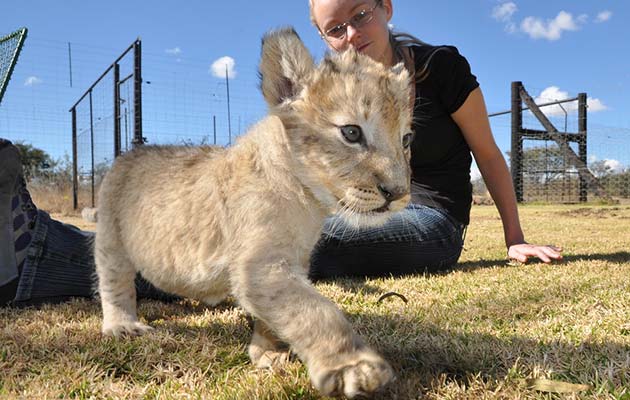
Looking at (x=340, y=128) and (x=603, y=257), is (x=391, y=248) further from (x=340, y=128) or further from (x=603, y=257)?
(x=340, y=128)

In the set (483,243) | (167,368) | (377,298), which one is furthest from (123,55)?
(167,368)

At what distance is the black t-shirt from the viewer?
14.2 ft

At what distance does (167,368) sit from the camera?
2053 mm

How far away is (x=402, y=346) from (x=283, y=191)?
2.58 feet

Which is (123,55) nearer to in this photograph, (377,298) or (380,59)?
(380,59)

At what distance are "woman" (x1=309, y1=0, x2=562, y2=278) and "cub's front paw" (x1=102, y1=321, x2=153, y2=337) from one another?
1.71 meters

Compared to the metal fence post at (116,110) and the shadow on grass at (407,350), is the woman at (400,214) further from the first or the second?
the metal fence post at (116,110)

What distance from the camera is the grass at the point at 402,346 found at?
180cm

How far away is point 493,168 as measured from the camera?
15.2 feet

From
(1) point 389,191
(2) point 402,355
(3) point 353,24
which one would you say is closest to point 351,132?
(1) point 389,191

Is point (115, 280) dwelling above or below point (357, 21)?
below

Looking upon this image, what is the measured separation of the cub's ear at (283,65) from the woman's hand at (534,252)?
316 centimetres

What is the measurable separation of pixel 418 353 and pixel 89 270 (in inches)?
93.1

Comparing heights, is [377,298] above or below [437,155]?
below
